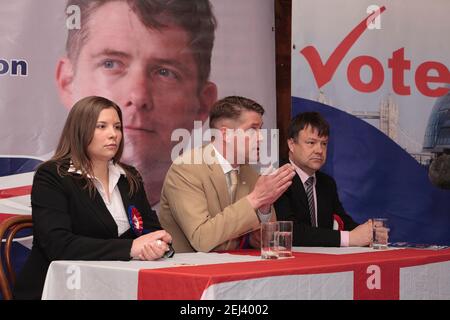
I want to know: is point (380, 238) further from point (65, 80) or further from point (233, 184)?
point (65, 80)

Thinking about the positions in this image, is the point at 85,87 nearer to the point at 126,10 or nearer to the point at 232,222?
the point at 126,10

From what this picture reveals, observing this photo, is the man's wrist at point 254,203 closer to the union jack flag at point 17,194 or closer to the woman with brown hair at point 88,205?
the woman with brown hair at point 88,205

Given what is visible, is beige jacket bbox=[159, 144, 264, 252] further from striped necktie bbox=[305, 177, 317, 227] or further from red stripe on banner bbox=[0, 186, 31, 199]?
red stripe on banner bbox=[0, 186, 31, 199]

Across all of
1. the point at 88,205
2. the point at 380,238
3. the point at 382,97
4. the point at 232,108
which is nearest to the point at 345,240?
Result: the point at 380,238

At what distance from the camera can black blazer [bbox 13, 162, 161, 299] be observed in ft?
8.50

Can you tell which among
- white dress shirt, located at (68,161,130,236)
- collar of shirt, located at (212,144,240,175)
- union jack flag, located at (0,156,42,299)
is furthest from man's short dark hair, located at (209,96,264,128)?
union jack flag, located at (0,156,42,299)

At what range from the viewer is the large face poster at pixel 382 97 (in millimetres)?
4488

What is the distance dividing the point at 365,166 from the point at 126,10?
5.28 ft

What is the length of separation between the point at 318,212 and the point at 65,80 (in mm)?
1397

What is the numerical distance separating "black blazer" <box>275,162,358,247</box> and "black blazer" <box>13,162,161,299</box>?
3.03 ft

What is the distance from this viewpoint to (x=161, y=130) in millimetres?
4191

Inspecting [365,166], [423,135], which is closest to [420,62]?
[423,135]

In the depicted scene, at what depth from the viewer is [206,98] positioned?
4.35 metres

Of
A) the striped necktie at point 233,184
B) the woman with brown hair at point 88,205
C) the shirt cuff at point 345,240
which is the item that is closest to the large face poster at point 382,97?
the shirt cuff at point 345,240
